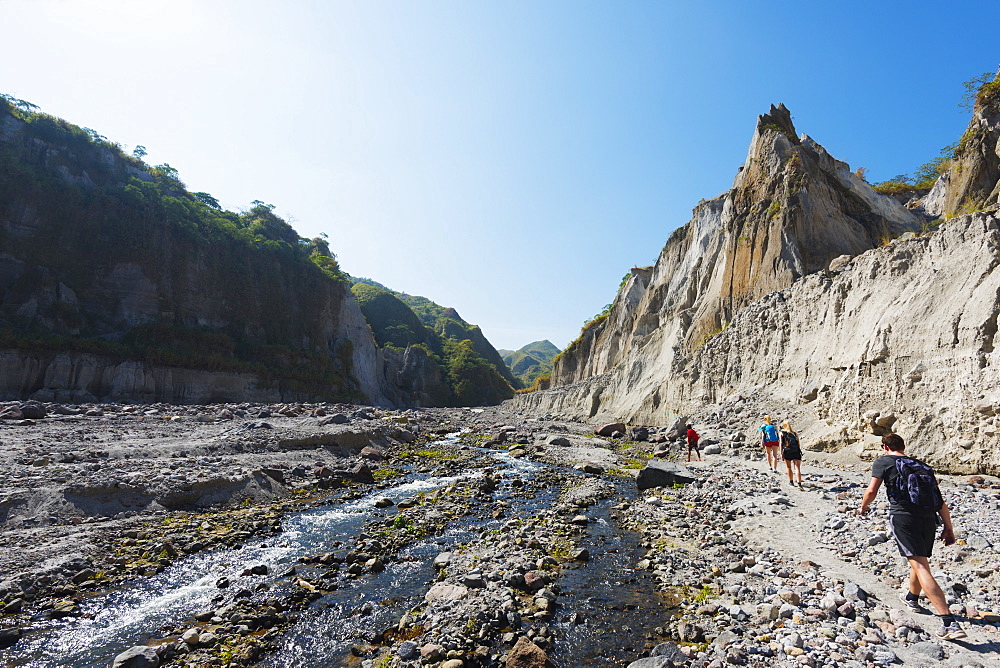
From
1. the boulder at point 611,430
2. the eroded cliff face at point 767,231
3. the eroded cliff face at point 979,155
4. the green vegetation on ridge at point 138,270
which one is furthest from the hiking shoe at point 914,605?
the green vegetation on ridge at point 138,270

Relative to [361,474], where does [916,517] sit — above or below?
above

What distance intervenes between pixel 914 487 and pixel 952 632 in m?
1.33

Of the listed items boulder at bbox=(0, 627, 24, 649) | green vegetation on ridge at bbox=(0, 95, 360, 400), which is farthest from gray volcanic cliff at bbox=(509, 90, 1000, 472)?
green vegetation on ridge at bbox=(0, 95, 360, 400)

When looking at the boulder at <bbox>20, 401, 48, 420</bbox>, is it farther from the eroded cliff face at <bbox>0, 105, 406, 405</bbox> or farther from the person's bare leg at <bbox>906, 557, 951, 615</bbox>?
the person's bare leg at <bbox>906, 557, 951, 615</bbox>

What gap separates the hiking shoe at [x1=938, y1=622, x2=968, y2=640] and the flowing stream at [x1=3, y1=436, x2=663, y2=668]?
2.89m

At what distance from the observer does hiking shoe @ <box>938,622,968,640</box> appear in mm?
4094

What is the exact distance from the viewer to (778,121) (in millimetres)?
36781

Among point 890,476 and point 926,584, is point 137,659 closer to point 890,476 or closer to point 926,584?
point 926,584

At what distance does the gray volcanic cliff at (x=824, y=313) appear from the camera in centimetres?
1090

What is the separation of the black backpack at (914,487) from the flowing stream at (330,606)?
3.29 meters

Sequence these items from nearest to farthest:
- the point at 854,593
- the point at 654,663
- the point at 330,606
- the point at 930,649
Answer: the point at 930,649, the point at 654,663, the point at 854,593, the point at 330,606

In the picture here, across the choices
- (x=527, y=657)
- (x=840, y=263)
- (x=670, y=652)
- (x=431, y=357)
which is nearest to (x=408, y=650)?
(x=527, y=657)

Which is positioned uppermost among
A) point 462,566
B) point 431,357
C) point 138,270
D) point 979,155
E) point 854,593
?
point 979,155

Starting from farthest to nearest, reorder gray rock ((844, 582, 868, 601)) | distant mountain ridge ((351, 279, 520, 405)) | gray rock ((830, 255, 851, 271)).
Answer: distant mountain ridge ((351, 279, 520, 405)) → gray rock ((830, 255, 851, 271)) → gray rock ((844, 582, 868, 601))
